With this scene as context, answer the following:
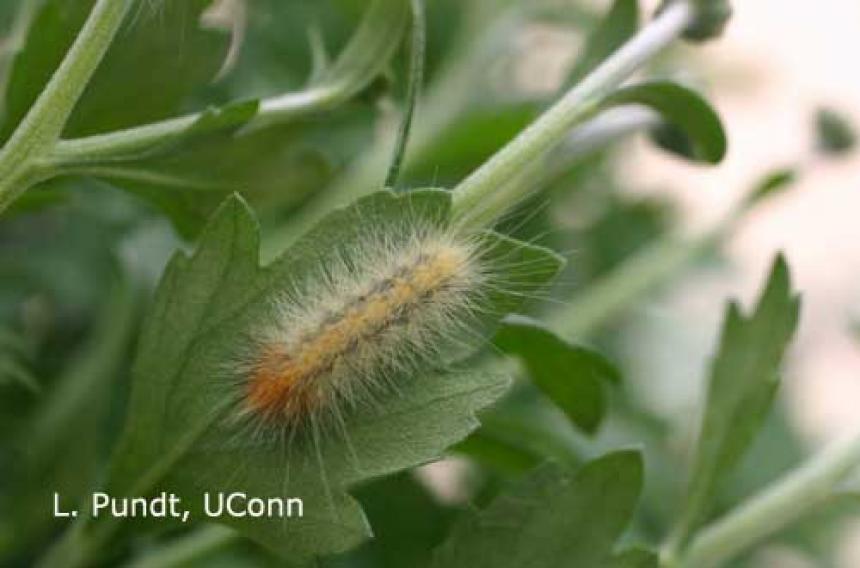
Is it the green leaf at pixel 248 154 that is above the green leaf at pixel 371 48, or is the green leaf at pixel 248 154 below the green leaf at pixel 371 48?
below

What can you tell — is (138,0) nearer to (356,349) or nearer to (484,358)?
(356,349)

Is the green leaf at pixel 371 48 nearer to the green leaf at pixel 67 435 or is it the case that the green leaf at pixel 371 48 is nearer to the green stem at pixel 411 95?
the green stem at pixel 411 95

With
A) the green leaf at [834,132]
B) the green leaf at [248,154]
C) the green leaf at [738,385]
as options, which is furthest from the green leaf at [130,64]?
the green leaf at [834,132]

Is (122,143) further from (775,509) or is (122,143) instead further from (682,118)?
(775,509)

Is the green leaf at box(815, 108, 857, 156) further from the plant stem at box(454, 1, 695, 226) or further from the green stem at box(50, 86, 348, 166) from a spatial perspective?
the green stem at box(50, 86, 348, 166)

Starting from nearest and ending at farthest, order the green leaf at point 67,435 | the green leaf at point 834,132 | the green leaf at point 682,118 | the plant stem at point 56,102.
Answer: the plant stem at point 56,102, the green leaf at point 682,118, the green leaf at point 67,435, the green leaf at point 834,132

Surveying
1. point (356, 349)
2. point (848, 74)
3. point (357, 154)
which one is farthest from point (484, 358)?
point (848, 74)

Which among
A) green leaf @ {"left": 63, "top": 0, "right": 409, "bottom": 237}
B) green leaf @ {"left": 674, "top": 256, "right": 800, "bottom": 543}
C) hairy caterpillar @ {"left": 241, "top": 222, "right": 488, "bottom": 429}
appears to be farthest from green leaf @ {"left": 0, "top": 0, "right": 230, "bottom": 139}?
green leaf @ {"left": 674, "top": 256, "right": 800, "bottom": 543}

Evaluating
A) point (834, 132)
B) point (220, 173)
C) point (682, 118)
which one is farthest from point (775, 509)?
point (834, 132)
